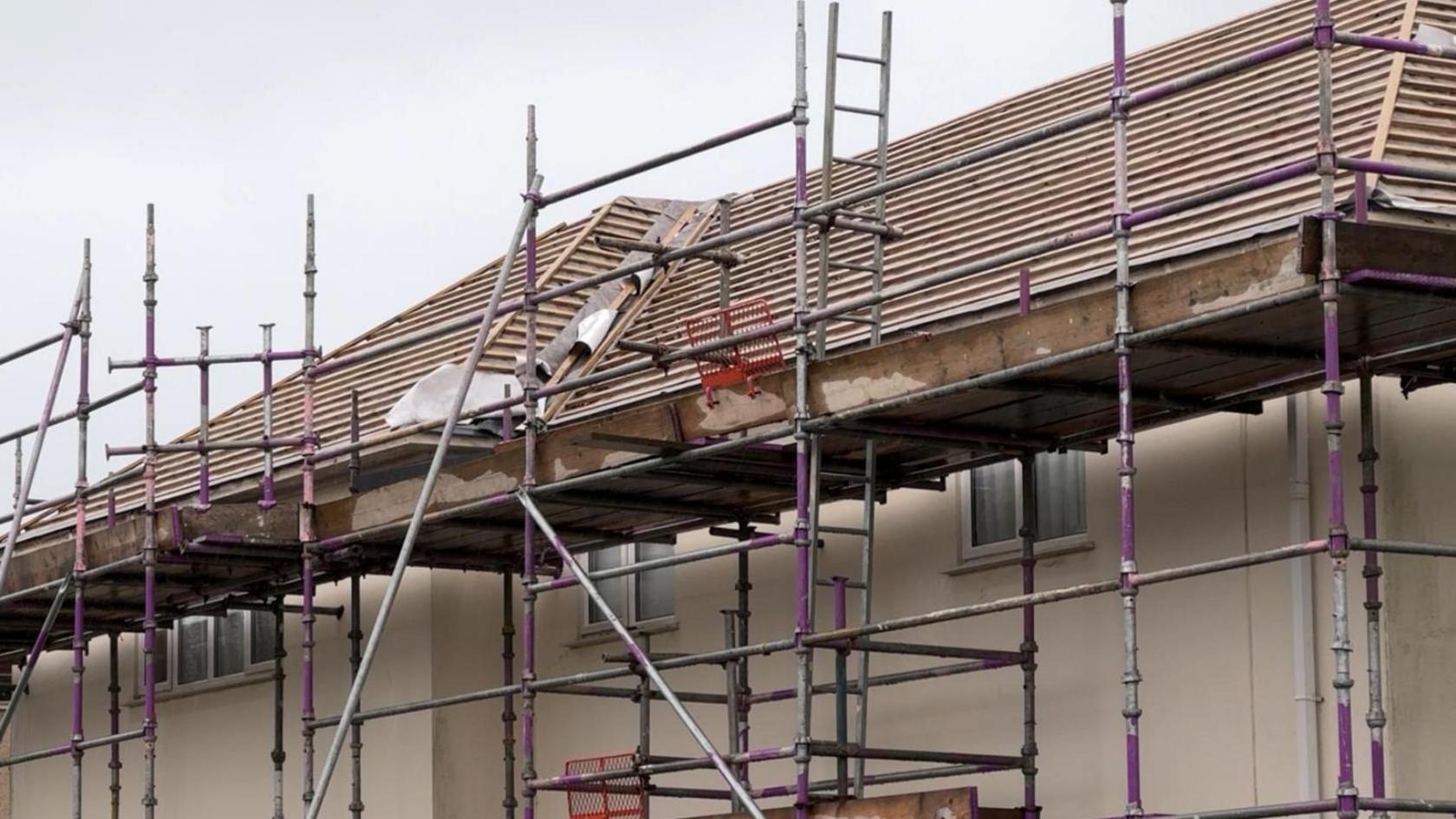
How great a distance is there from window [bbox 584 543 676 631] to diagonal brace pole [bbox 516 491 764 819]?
9.01 feet

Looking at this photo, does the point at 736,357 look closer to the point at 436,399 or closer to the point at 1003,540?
the point at 1003,540

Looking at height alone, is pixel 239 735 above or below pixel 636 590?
below

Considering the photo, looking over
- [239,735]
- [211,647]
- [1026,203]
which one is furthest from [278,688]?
[1026,203]

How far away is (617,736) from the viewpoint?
64.1 feet

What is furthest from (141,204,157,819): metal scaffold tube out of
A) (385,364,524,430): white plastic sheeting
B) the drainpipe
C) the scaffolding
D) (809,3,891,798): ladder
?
the drainpipe

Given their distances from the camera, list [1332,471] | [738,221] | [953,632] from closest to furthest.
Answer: [1332,471] < [953,632] < [738,221]

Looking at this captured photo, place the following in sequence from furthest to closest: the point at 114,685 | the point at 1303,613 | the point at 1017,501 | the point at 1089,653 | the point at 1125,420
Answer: the point at 114,685 < the point at 1017,501 < the point at 1089,653 < the point at 1303,613 < the point at 1125,420

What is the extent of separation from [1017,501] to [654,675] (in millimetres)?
2807

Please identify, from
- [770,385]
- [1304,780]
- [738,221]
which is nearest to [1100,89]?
[738,221]

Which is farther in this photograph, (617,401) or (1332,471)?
(617,401)

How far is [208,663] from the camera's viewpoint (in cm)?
2370

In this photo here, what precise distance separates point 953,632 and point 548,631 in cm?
454

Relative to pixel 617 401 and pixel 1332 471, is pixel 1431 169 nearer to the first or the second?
pixel 1332 471

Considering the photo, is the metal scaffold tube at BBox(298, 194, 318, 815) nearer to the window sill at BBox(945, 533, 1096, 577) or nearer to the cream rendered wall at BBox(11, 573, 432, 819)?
the cream rendered wall at BBox(11, 573, 432, 819)
